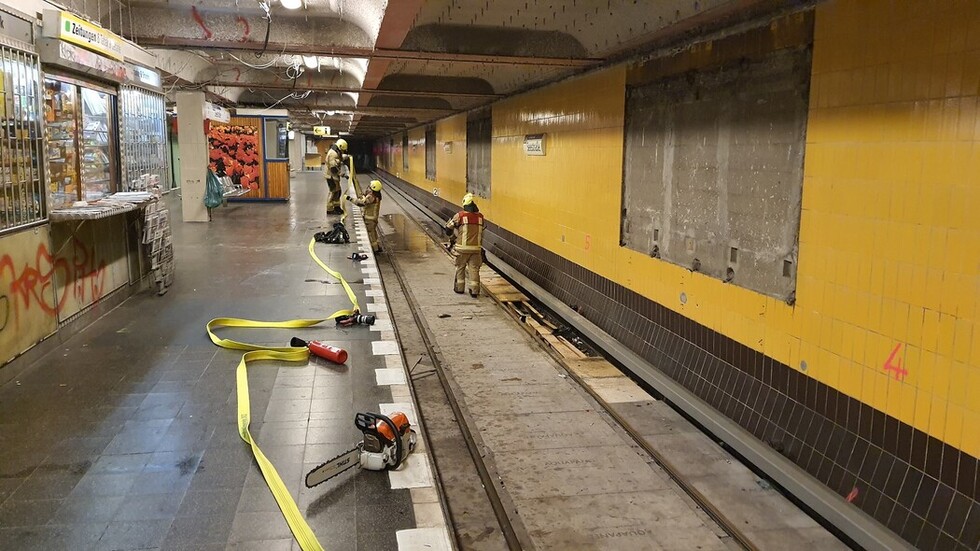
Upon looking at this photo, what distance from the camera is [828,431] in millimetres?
4809

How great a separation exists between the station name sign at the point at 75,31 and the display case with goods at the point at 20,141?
0.99ft

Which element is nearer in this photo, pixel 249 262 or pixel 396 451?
pixel 396 451

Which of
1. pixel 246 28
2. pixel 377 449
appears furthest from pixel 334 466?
pixel 246 28

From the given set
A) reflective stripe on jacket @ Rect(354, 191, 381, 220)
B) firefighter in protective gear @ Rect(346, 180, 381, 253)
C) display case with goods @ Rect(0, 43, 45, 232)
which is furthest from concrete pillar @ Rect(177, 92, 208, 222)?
display case with goods @ Rect(0, 43, 45, 232)

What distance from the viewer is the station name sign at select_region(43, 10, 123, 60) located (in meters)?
5.90

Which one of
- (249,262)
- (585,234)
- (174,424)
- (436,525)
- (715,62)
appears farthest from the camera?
(249,262)

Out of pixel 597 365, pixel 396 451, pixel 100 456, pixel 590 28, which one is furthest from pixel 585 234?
pixel 100 456

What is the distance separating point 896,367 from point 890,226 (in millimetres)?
860

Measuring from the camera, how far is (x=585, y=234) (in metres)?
9.78

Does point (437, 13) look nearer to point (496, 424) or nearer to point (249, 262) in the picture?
point (496, 424)

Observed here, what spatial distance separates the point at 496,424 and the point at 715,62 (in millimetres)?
3965

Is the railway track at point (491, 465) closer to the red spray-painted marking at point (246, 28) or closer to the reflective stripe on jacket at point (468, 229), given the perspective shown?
the reflective stripe on jacket at point (468, 229)

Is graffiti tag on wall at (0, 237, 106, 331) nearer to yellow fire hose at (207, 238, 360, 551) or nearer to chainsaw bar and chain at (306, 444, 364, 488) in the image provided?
yellow fire hose at (207, 238, 360, 551)

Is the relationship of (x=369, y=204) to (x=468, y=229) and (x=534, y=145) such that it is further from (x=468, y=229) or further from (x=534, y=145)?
(x=534, y=145)
